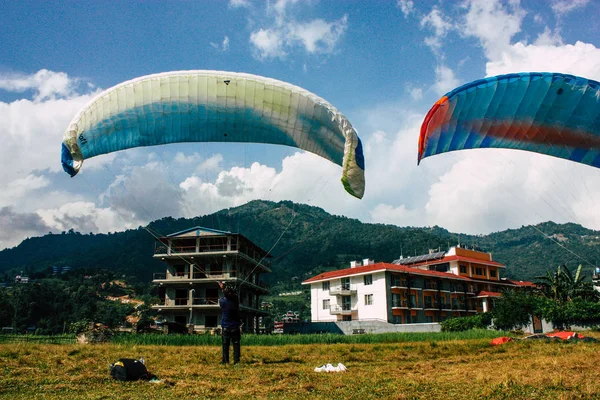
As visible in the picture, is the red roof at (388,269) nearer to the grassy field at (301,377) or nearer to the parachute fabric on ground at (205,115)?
the parachute fabric on ground at (205,115)

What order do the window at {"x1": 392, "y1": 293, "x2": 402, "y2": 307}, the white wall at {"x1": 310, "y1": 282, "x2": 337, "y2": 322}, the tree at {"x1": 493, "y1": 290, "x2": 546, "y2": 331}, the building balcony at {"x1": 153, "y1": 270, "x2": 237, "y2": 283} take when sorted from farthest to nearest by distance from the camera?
the white wall at {"x1": 310, "y1": 282, "x2": 337, "y2": 322} < the window at {"x1": 392, "y1": 293, "x2": 402, "y2": 307} < the building balcony at {"x1": 153, "y1": 270, "x2": 237, "y2": 283} < the tree at {"x1": 493, "y1": 290, "x2": 546, "y2": 331}

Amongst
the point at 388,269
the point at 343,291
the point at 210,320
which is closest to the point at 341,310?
the point at 343,291

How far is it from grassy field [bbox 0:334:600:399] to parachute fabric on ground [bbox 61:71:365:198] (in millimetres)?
5303

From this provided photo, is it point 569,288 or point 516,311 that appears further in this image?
point 569,288

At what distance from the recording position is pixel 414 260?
73000 millimetres

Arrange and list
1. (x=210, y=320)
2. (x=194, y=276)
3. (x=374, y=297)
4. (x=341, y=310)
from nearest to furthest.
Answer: (x=210, y=320), (x=194, y=276), (x=374, y=297), (x=341, y=310)

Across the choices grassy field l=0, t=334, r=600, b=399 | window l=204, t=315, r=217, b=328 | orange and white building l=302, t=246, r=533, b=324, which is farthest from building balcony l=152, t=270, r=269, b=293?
grassy field l=0, t=334, r=600, b=399

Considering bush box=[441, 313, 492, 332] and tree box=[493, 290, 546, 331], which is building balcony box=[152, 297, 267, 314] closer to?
bush box=[441, 313, 492, 332]

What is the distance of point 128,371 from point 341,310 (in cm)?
5060

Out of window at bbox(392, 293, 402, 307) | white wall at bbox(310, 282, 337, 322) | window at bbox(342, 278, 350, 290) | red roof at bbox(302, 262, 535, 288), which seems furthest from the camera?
white wall at bbox(310, 282, 337, 322)

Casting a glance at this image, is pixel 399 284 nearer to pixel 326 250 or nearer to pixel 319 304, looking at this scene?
pixel 319 304

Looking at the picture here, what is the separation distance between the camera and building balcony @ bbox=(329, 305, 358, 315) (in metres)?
57.6

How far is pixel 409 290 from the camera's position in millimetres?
55250

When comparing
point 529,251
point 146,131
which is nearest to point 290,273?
point 529,251
